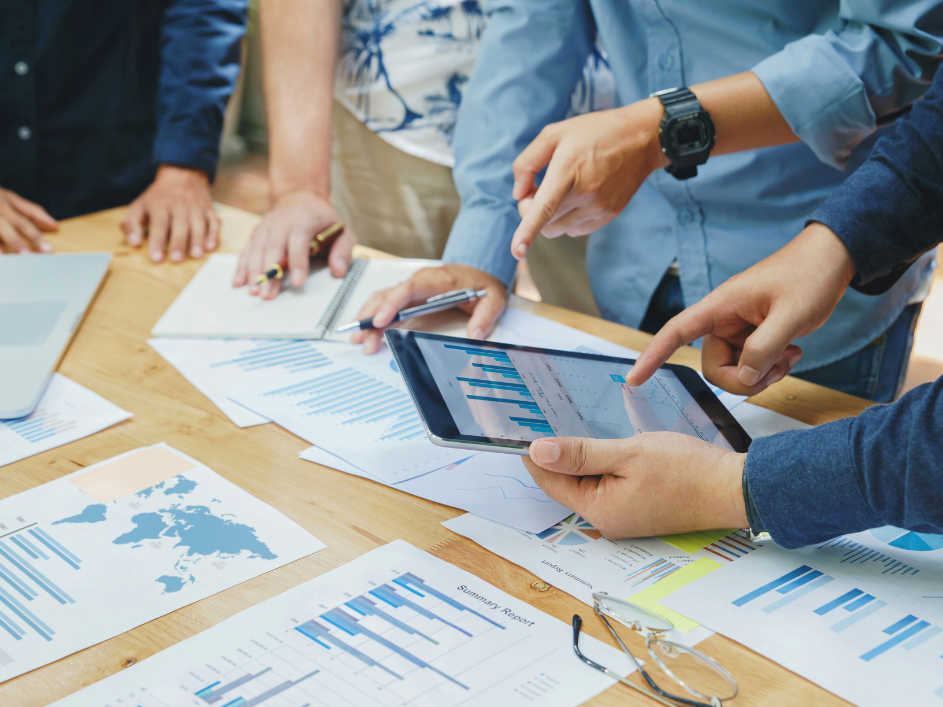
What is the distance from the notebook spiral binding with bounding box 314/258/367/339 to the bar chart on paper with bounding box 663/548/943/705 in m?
0.63

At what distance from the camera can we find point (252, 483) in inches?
27.8

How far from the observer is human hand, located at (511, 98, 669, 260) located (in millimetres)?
861

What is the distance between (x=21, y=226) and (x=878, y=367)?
145 cm

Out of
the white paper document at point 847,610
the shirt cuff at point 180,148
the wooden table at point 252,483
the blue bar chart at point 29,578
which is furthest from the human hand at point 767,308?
the shirt cuff at point 180,148

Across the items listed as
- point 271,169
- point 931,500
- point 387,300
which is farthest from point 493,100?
point 931,500

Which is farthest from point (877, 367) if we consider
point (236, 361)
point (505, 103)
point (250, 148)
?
point (250, 148)

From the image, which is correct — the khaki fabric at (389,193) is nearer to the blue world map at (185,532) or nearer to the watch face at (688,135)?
the watch face at (688,135)

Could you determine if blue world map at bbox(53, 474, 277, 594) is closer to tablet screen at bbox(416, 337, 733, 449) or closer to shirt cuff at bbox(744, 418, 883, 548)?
tablet screen at bbox(416, 337, 733, 449)

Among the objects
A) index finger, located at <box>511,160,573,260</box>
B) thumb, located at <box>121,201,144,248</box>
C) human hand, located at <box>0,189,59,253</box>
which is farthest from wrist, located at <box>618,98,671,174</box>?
human hand, located at <box>0,189,59,253</box>

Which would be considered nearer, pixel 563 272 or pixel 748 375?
pixel 748 375

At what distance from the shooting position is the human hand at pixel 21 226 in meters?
1.26

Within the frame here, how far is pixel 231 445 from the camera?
769 mm

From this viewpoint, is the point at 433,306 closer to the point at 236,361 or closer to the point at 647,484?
the point at 236,361

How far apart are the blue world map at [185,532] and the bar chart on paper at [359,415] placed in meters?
0.14
